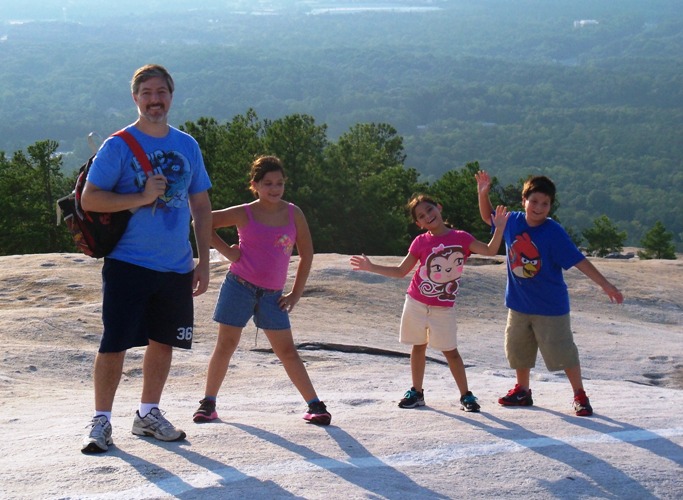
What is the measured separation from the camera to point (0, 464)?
4633 millimetres

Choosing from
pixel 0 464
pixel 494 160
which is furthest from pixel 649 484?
pixel 494 160

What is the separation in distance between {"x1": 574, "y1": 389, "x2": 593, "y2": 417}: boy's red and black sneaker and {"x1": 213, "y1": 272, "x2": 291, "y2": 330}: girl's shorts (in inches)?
72.0

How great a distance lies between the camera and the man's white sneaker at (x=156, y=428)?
5000 millimetres

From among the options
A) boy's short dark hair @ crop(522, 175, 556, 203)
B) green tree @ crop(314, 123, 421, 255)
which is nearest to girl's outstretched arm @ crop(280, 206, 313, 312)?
boy's short dark hair @ crop(522, 175, 556, 203)

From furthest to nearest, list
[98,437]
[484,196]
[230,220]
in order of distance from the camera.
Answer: [484,196] → [230,220] → [98,437]

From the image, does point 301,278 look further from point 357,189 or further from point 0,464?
point 357,189

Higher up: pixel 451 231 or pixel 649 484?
pixel 451 231

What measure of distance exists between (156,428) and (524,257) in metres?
2.52

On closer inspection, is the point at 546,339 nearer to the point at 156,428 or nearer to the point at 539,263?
the point at 539,263

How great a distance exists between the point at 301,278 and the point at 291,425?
806mm

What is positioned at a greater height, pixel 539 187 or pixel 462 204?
pixel 539 187

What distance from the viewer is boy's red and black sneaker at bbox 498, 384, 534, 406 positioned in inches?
260

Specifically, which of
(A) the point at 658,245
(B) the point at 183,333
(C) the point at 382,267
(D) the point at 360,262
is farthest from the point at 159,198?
(A) the point at 658,245

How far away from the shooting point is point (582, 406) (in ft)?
20.1
